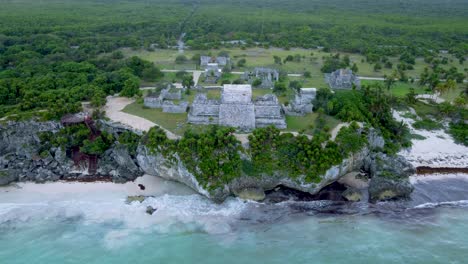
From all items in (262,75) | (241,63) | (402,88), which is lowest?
(402,88)

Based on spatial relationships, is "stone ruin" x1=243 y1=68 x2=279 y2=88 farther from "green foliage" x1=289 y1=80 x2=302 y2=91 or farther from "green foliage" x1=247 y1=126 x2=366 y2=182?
"green foliage" x1=247 y1=126 x2=366 y2=182

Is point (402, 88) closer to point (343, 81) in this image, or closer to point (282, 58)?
point (343, 81)

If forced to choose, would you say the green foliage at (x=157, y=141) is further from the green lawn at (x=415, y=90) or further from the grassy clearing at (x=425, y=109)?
the green lawn at (x=415, y=90)

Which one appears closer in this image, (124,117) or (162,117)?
(124,117)

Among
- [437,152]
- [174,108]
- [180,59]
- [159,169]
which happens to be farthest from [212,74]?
[437,152]

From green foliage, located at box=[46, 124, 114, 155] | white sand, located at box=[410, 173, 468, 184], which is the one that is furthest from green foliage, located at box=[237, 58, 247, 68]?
white sand, located at box=[410, 173, 468, 184]
